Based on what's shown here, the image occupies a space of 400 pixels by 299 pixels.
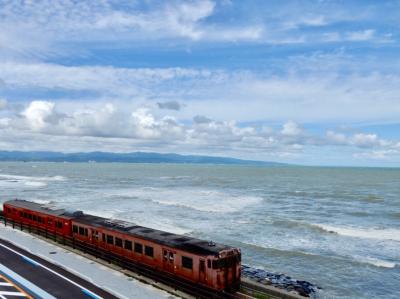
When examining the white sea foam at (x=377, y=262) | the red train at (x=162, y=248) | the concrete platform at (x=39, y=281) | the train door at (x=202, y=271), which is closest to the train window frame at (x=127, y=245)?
the red train at (x=162, y=248)

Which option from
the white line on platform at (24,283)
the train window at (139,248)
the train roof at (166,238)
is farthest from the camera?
the train window at (139,248)

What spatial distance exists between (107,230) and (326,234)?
1146 inches

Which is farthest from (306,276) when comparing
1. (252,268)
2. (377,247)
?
(377,247)

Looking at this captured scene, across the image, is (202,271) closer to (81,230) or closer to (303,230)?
(81,230)

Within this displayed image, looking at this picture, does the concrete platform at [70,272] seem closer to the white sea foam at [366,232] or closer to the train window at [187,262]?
the train window at [187,262]

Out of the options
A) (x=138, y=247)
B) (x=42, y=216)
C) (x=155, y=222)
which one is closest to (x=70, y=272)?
(x=138, y=247)

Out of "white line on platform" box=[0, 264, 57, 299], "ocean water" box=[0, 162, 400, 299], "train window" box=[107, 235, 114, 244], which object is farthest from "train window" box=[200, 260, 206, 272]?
"ocean water" box=[0, 162, 400, 299]

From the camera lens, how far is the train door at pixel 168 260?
21938 mm

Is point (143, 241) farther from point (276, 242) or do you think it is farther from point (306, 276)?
point (276, 242)

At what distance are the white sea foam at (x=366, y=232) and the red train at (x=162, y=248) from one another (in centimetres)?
2985

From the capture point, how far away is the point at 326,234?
46781 millimetres

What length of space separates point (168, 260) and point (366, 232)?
3427 centimetres

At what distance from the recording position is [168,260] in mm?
22266

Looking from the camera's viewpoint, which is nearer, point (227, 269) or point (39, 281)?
point (227, 269)
